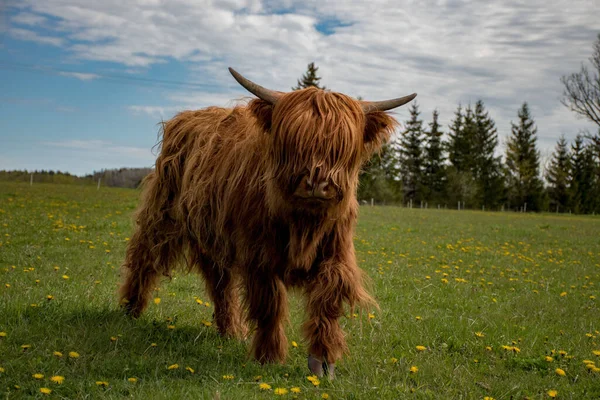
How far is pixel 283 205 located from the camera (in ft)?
14.1

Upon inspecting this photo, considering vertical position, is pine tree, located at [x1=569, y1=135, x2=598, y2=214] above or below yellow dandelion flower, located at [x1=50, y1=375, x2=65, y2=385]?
above

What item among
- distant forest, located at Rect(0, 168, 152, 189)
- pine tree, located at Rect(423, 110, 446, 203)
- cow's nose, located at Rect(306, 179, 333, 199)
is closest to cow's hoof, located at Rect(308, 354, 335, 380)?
cow's nose, located at Rect(306, 179, 333, 199)

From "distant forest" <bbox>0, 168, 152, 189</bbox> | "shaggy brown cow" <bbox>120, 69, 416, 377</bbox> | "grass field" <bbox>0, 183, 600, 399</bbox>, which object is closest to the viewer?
"shaggy brown cow" <bbox>120, 69, 416, 377</bbox>

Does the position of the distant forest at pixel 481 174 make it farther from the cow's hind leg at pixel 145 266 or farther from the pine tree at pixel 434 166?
the cow's hind leg at pixel 145 266

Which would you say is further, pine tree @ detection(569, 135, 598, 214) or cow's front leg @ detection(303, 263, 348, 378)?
pine tree @ detection(569, 135, 598, 214)

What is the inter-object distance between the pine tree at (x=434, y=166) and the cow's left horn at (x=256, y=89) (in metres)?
61.1

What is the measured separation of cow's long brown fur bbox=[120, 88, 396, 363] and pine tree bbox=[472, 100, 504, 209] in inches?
2385

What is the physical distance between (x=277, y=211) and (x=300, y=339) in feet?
6.33

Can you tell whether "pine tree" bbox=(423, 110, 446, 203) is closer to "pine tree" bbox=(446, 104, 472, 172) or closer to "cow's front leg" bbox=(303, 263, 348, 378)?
"pine tree" bbox=(446, 104, 472, 172)

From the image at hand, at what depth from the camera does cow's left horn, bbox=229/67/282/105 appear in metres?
4.44

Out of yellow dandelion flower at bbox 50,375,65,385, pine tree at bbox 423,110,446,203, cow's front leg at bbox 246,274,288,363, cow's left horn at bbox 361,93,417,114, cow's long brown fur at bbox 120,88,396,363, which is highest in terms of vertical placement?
pine tree at bbox 423,110,446,203

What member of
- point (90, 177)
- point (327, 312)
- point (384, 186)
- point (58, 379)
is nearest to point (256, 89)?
point (327, 312)

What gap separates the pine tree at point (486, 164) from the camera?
210 ft

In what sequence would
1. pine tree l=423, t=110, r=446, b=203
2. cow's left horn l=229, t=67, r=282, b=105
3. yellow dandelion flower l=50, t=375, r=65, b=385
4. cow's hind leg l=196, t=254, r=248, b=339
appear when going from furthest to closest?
pine tree l=423, t=110, r=446, b=203 → cow's hind leg l=196, t=254, r=248, b=339 → cow's left horn l=229, t=67, r=282, b=105 → yellow dandelion flower l=50, t=375, r=65, b=385
